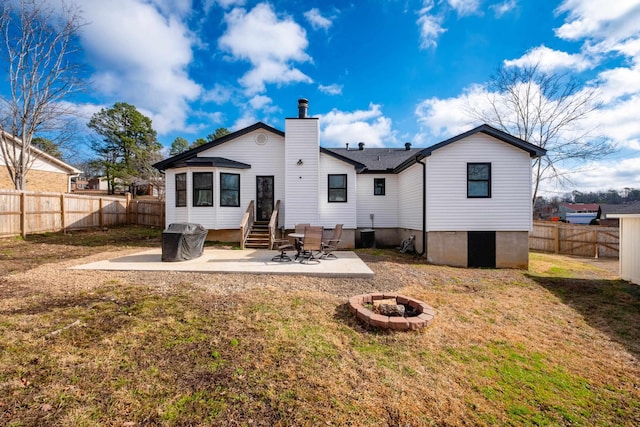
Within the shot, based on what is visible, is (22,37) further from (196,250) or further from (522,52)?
(522,52)

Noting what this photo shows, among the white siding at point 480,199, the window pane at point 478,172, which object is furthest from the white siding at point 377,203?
the window pane at point 478,172

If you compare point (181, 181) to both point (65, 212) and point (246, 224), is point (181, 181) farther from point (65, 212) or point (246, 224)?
point (65, 212)

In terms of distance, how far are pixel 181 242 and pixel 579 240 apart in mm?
20608

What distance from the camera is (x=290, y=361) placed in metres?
3.14

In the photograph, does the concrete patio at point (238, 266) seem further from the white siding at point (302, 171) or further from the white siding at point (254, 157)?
the white siding at point (254, 157)

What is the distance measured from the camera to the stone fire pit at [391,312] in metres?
4.01

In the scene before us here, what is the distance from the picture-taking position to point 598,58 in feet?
46.6

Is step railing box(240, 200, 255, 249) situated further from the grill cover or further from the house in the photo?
the grill cover

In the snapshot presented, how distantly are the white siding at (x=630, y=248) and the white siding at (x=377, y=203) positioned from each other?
7.83m

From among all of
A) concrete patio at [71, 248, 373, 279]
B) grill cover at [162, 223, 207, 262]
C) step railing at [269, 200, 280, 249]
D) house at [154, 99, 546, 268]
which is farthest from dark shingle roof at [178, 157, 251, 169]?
concrete patio at [71, 248, 373, 279]

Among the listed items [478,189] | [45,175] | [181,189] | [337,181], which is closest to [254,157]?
[181,189]

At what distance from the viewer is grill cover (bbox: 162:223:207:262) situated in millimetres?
7750

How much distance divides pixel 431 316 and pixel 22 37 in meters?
21.7

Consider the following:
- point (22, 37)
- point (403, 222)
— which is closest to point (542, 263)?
point (403, 222)
